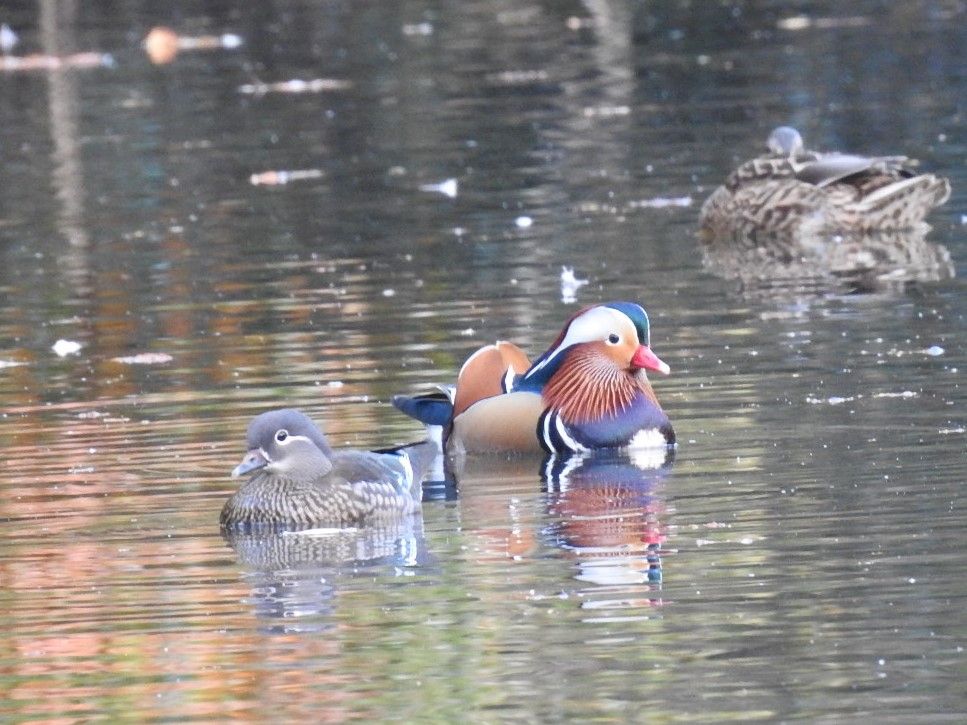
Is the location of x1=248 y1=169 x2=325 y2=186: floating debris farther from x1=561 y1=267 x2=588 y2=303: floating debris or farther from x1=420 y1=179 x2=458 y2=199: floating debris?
x1=561 y1=267 x2=588 y2=303: floating debris

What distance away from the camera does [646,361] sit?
11.7 m

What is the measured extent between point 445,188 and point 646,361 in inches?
366

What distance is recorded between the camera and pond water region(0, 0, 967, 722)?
7676 mm

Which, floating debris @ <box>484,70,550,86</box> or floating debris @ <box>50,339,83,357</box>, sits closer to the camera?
floating debris @ <box>50,339,83,357</box>

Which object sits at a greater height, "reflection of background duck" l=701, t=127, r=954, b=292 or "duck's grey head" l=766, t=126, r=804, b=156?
"duck's grey head" l=766, t=126, r=804, b=156

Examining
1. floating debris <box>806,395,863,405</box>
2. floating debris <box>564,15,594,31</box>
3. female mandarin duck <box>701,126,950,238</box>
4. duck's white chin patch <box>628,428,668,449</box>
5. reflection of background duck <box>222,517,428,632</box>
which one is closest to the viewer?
reflection of background duck <box>222,517,428,632</box>

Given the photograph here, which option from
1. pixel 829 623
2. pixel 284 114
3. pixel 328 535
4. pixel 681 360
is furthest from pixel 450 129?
pixel 829 623

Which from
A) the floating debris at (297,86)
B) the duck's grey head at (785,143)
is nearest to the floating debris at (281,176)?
the duck's grey head at (785,143)

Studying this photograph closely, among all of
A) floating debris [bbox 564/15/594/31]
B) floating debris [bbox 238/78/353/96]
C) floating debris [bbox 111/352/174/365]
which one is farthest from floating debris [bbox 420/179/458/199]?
floating debris [bbox 564/15/594/31]

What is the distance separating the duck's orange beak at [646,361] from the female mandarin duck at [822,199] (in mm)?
6615

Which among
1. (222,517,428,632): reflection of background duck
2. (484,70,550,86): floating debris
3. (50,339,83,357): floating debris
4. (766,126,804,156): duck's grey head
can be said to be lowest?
(222,517,428,632): reflection of background duck

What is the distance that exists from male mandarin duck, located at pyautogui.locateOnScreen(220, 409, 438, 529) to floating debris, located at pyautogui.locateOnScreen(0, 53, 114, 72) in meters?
24.0

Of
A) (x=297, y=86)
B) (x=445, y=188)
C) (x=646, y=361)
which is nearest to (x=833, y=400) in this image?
(x=646, y=361)

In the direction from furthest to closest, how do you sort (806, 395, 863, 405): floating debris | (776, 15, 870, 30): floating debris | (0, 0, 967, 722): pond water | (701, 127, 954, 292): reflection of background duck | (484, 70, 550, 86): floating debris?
(776, 15, 870, 30): floating debris
(484, 70, 550, 86): floating debris
(701, 127, 954, 292): reflection of background duck
(806, 395, 863, 405): floating debris
(0, 0, 967, 722): pond water
